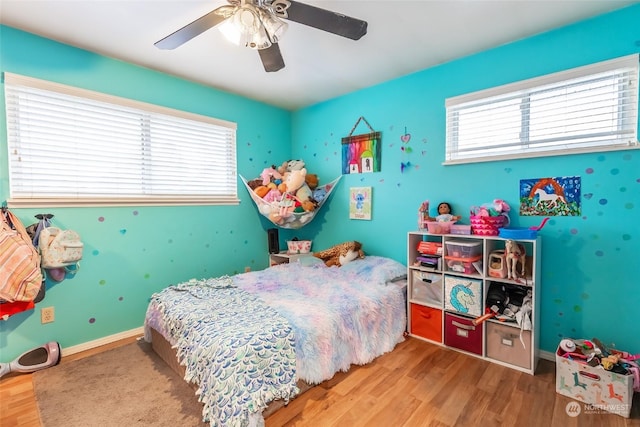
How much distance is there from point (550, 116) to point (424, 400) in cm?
218

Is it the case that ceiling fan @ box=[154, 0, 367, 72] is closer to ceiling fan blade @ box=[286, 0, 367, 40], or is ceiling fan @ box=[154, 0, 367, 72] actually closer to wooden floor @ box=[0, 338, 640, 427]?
ceiling fan blade @ box=[286, 0, 367, 40]

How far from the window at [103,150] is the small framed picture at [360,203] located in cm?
148

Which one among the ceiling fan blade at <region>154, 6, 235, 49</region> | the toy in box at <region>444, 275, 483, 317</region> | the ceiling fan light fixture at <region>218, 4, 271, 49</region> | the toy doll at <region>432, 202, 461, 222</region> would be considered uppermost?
the ceiling fan blade at <region>154, 6, 235, 49</region>

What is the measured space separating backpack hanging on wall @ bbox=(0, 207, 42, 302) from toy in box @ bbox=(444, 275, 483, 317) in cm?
298

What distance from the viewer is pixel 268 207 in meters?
3.31

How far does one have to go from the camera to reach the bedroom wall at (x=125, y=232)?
220 centimetres

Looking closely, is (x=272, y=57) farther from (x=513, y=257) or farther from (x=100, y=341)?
(x=100, y=341)

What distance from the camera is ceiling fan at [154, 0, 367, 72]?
1.46m

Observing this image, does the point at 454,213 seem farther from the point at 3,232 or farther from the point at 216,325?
the point at 3,232

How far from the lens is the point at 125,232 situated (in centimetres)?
264

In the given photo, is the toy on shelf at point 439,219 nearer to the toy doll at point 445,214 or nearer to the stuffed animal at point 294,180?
the toy doll at point 445,214

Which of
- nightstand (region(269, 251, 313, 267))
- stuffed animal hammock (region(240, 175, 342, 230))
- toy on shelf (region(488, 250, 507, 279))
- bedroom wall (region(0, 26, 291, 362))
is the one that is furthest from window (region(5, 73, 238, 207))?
toy on shelf (region(488, 250, 507, 279))

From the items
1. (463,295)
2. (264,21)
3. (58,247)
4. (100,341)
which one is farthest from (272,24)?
(100,341)

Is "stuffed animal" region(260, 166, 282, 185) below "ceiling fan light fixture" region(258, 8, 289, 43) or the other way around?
below
